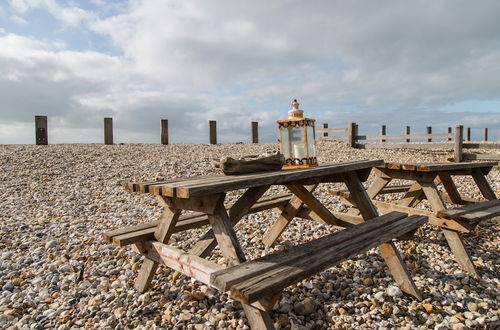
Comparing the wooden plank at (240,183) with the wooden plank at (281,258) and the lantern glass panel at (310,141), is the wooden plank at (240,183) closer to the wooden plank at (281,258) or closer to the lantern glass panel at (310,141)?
the lantern glass panel at (310,141)

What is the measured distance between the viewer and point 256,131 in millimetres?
17969

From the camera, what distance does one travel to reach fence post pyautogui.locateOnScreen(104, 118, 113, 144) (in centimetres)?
1416

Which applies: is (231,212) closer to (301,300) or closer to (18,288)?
(301,300)

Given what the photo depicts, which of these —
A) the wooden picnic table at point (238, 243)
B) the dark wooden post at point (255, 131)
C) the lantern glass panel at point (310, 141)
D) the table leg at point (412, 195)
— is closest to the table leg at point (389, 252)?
the wooden picnic table at point (238, 243)

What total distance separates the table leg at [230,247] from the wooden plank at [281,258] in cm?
15

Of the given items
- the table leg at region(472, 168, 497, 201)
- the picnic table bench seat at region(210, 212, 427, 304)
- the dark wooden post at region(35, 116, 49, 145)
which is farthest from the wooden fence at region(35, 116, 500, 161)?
the picnic table bench seat at region(210, 212, 427, 304)

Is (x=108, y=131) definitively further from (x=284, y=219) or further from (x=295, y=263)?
(x=295, y=263)

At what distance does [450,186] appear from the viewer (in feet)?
16.7

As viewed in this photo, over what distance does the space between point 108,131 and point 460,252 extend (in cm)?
1356

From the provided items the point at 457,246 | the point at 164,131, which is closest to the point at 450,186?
the point at 457,246

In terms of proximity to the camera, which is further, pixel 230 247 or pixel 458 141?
pixel 458 141

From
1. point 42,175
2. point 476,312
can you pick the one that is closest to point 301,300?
point 476,312

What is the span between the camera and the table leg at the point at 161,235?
287 cm

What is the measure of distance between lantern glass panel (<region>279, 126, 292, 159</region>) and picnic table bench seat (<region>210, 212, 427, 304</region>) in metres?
0.93
